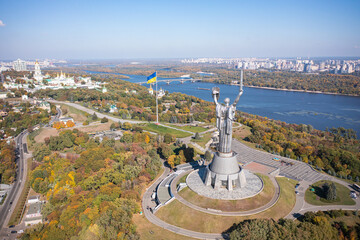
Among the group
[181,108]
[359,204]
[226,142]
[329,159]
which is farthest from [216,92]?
[181,108]

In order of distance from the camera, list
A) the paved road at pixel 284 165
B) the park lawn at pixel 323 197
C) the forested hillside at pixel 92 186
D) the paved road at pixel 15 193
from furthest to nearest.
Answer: the paved road at pixel 284 165, the park lawn at pixel 323 197, the paved road at pixel 15 193, the forested hillside at pixel 92 186

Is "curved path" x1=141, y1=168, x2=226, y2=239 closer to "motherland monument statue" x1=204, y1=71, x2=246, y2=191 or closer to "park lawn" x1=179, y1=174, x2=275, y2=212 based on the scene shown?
"park lawn" x1=179, y1=174, x2=275, y2=212

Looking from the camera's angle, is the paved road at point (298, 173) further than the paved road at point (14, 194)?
No

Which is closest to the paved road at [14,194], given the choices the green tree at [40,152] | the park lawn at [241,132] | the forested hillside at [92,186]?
the green tree at [40,152]

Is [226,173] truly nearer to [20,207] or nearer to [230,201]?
[230,201]

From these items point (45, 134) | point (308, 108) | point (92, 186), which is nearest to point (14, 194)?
point (92, 186)

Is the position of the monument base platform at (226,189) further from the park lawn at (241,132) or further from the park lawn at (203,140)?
the park lawn at (241,132)
